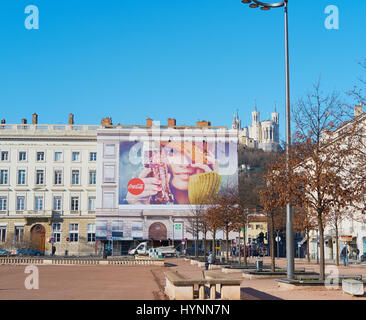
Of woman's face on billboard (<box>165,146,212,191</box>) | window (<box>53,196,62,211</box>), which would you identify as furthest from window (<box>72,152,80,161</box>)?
woman's face on billboard (<box>165,146,212,191</box>)

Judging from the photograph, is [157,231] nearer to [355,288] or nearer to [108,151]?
[108,151]

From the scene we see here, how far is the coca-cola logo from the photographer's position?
81812 millimetres

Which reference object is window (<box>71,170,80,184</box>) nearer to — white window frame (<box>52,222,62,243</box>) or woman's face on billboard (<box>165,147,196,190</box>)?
white window frame (<box>52,222,62,243</box>)

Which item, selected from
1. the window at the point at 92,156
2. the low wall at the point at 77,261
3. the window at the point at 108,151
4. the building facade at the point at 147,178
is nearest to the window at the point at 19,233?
the building facade at the point at 147,178

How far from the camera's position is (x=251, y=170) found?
132 metres

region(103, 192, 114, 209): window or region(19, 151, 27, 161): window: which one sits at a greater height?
region(19, 151, 27, 161): window

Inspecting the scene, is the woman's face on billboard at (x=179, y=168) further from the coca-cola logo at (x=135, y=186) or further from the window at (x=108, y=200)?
the window at (x=108, y=200)

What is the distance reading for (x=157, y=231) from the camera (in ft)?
269

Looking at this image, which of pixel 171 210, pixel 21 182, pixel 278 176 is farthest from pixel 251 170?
pixel 278 176

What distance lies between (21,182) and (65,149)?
26.4 ft

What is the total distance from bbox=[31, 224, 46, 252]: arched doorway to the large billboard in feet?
40.4
